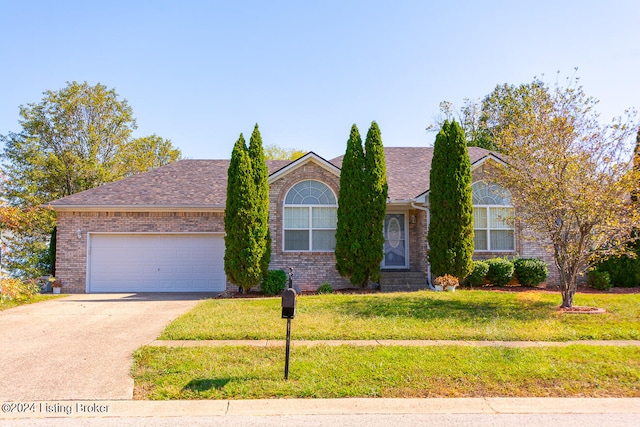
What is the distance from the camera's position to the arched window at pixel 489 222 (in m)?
16.9

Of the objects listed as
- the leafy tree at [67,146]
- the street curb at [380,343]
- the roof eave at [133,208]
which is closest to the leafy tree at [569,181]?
the street curb at [380,343]

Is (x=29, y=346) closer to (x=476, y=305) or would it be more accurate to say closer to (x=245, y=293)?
(x=245, y=293)

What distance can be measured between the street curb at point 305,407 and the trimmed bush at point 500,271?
32.5 ft

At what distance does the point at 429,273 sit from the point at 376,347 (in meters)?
8.97

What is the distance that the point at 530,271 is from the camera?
15773mm

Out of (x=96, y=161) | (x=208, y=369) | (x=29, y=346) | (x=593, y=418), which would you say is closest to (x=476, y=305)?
(x=593, y=418)

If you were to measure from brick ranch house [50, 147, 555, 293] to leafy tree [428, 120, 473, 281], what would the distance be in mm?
984

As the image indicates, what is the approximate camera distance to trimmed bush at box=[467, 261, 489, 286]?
15.4 metres

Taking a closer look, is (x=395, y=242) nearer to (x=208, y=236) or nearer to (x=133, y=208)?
(x=208, y=236)

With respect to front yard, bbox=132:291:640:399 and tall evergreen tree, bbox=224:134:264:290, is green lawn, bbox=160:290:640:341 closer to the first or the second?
front yard, bbox=132:291:640:399

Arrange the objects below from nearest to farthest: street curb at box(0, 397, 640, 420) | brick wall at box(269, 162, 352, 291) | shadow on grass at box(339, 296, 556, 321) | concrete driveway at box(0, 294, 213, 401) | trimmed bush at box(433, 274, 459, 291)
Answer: street curb at box(0, 397, 640, 420), concrete driveway at box(0, 294, 213, 401), shadow on grass at box(339, 296, 556, 321), trimmed bush at box(433, 274, 459, 291), brick wall at box(269, 162, 352, 291)

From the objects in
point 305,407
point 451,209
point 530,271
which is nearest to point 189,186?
point 451,209

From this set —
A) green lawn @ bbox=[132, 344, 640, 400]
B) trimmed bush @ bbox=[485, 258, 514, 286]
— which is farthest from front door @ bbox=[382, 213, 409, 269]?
green lawn @ bbox=[132, 344, 640, 400]

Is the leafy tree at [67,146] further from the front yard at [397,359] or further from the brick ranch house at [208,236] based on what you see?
the front yard at [397,359]
